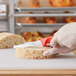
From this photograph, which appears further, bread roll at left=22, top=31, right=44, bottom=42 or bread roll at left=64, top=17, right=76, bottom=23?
bread roll at left=64, top=17, right=76, bottom=23

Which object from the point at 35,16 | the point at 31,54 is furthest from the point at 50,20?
the point at 31,54

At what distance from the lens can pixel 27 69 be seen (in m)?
0.52

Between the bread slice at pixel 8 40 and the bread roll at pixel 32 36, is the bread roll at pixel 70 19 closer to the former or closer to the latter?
the bread roll at pixel 32 36

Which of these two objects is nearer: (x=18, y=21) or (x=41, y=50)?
(x=41, y=50)

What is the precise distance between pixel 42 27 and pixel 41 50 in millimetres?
1697

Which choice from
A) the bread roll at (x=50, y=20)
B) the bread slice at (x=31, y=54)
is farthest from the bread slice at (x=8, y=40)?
the bread roll at (x=50, y=20)

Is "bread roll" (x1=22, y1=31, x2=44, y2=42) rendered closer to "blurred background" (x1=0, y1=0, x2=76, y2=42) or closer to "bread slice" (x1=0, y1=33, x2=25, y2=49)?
"blurred background" (x1=0, y1=0, x2=76, y2=42)

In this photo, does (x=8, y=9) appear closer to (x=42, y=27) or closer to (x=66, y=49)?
(x=42, y=27)

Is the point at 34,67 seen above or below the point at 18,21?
above

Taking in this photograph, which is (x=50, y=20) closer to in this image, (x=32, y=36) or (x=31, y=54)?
(x=32, y=36)

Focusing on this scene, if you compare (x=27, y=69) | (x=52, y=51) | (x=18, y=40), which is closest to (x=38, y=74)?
(x=27, y=69)

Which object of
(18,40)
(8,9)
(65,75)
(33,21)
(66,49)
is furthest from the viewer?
(8,9)

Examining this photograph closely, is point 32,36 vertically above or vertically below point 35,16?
below

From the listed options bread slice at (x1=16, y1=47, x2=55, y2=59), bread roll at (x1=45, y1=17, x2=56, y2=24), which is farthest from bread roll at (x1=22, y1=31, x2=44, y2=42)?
bread slice at (x1=16, y1=47, x2=55, y2=59)
